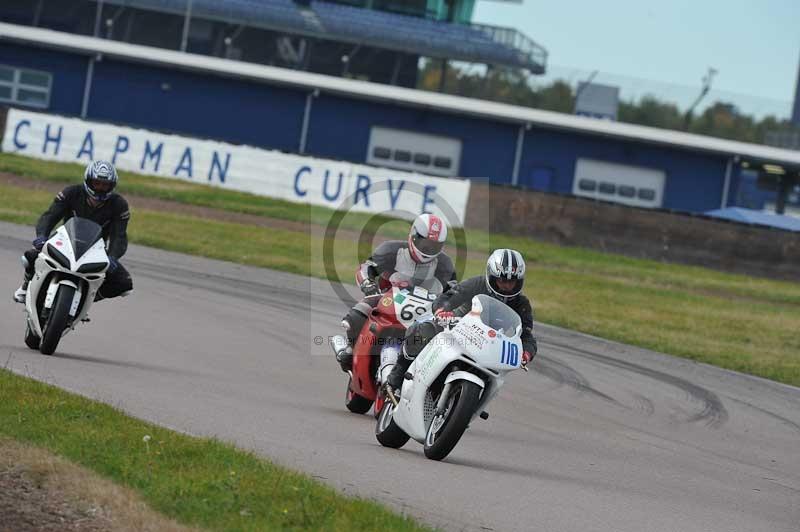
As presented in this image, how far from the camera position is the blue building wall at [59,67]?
46.5m

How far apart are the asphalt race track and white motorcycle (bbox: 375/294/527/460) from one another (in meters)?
0.26

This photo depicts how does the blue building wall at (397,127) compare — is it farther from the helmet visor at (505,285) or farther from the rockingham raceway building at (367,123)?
the helmet visor at (505,285)

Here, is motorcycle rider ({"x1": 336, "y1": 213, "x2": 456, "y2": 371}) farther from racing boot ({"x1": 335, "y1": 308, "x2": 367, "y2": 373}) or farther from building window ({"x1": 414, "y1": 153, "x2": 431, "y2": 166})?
building window ({"x1": 414, "y1": 153, "x2": 431, "y2": 166})

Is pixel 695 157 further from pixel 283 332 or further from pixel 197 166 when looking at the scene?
pixel 283 332

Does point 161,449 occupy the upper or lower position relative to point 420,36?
lower

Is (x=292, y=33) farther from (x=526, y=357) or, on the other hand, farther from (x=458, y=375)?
(x=458, y=375)

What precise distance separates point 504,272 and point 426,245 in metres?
1.22

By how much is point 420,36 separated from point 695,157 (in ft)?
56.7

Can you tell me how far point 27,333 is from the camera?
11.8 meters

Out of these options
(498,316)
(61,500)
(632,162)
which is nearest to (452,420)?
(498,316)

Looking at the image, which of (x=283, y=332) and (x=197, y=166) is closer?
(x=283, y=332)

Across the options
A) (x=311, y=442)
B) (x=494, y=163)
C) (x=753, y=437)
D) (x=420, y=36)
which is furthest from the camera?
(x=420, y=36)

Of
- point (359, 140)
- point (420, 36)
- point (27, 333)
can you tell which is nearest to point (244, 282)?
point (27, 333)

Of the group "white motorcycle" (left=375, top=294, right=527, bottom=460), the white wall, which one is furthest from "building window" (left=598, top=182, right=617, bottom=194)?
"white motorcycle" (left=375, top=294, right=527, bottom=460)
